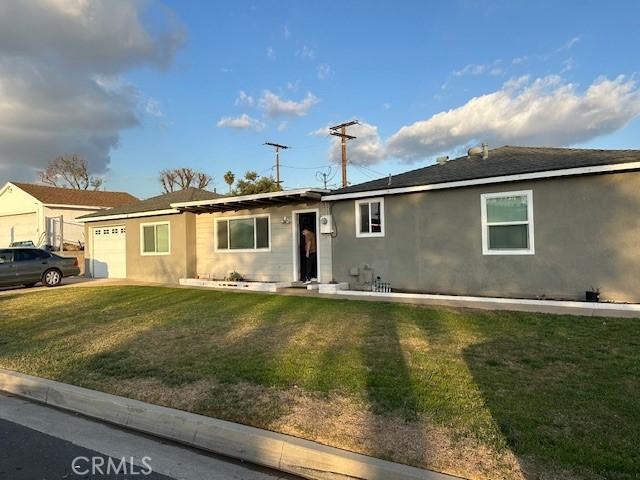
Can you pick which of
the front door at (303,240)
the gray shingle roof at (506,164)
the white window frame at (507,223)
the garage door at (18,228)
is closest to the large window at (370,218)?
the gray shingle roof at (506,164)

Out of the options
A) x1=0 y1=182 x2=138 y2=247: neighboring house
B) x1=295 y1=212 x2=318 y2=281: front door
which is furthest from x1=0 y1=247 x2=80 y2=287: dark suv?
x1=0 y1=182 x2=138 y2=247: neighboring house

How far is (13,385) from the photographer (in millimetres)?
6219

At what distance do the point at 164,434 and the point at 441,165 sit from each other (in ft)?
39.6

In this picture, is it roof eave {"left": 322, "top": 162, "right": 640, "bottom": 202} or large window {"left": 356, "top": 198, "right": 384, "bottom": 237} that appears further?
large window {"left": 356, "top": 198, "right": 384, "bottom": 237}

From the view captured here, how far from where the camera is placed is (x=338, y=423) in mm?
4473

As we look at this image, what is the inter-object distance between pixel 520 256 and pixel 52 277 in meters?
16.0

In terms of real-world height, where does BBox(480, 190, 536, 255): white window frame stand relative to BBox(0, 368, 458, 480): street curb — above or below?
above

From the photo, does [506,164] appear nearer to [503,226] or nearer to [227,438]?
[503,226]

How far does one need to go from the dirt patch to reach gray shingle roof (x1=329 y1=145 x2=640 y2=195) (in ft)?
26.8

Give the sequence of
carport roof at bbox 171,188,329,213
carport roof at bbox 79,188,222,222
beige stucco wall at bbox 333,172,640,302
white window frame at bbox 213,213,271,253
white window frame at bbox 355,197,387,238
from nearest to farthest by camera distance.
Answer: beige stucco wall at bbox 333,172,640,302 → white window frame at bbox 355,197,387,238 → carport roof at bbox 171,188,329,213 → white window frame at bbox 213,213,271,253 → carport roof at bbox 79,188,222,222

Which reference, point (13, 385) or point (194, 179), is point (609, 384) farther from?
point (194, 179)

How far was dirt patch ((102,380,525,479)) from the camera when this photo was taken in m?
3.74

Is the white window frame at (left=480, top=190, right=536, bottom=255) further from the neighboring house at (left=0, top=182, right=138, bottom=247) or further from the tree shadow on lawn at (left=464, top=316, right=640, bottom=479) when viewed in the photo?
the neighboring house at (left=0, top=182, right=138, bottom=247)

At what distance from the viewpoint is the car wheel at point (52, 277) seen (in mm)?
18266
